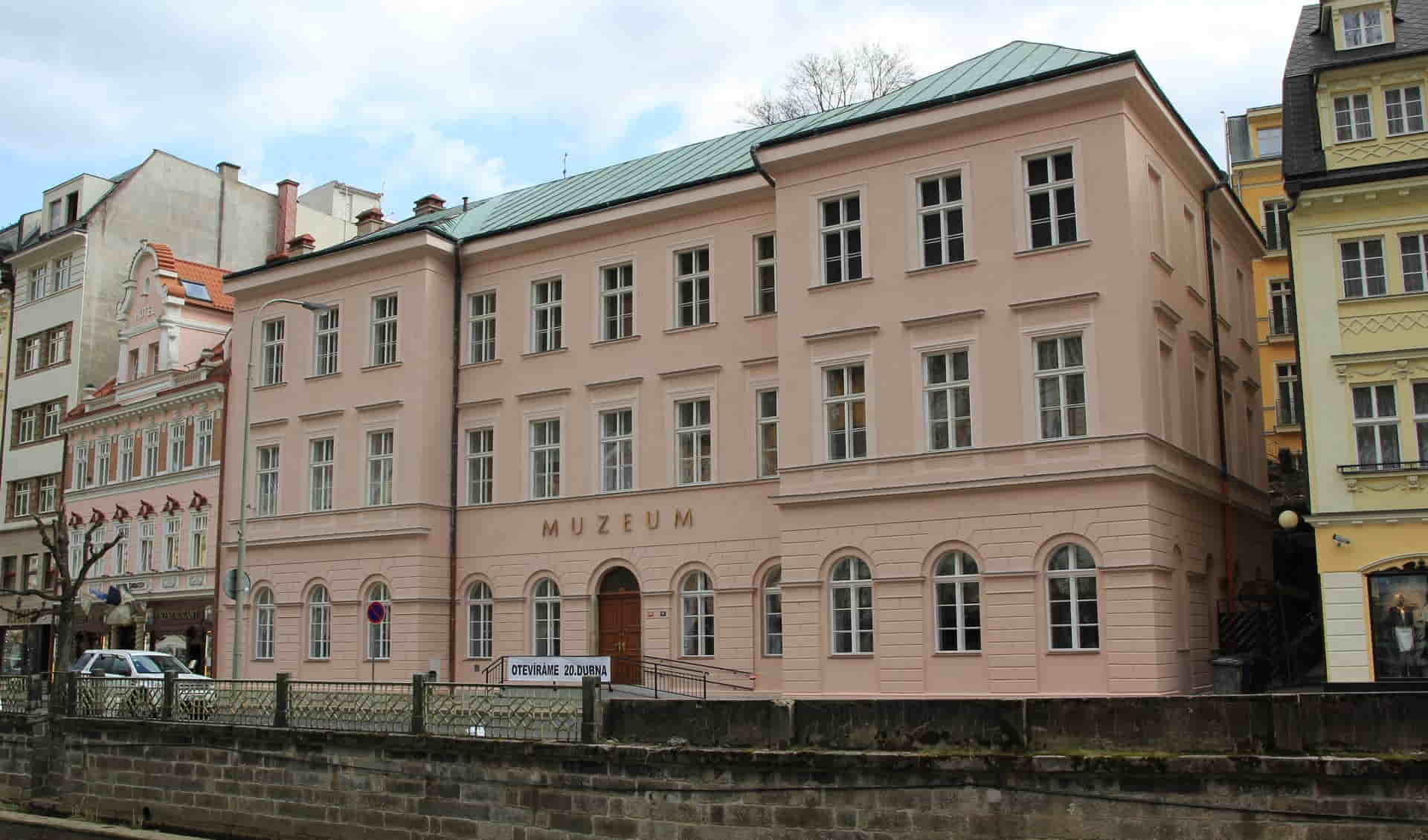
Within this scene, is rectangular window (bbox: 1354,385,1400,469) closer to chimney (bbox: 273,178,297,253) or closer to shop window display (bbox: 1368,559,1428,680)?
shop window display (bbox: 1368,559,1428,680)

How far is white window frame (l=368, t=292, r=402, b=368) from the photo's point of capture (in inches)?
1375

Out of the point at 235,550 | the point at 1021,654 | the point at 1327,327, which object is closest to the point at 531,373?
the point at 235,550

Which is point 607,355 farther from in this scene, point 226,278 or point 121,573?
point 121,573

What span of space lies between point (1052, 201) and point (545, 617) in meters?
15.2

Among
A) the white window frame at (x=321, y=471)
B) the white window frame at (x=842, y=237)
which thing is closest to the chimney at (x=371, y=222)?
the white window frame at (x=321, y=471)

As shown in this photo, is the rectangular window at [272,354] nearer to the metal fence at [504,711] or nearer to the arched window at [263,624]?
the arched window at [263,624]

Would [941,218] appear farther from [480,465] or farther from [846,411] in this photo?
[480,465]

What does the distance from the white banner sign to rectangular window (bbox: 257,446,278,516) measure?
44.2 ft

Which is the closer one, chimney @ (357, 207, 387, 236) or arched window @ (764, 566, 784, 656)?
arched window @ (764, 566, 784, 656)

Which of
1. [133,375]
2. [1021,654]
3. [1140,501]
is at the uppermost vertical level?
[133,375]

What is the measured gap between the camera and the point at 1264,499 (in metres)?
32.9

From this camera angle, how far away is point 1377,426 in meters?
24.6

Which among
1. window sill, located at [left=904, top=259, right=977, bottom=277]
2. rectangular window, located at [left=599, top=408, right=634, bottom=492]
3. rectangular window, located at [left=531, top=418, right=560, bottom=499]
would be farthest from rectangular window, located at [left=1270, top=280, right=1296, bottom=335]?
rectangular window, located at [left=531, top=418, right=560, bottom=499]

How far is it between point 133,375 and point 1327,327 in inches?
1445
